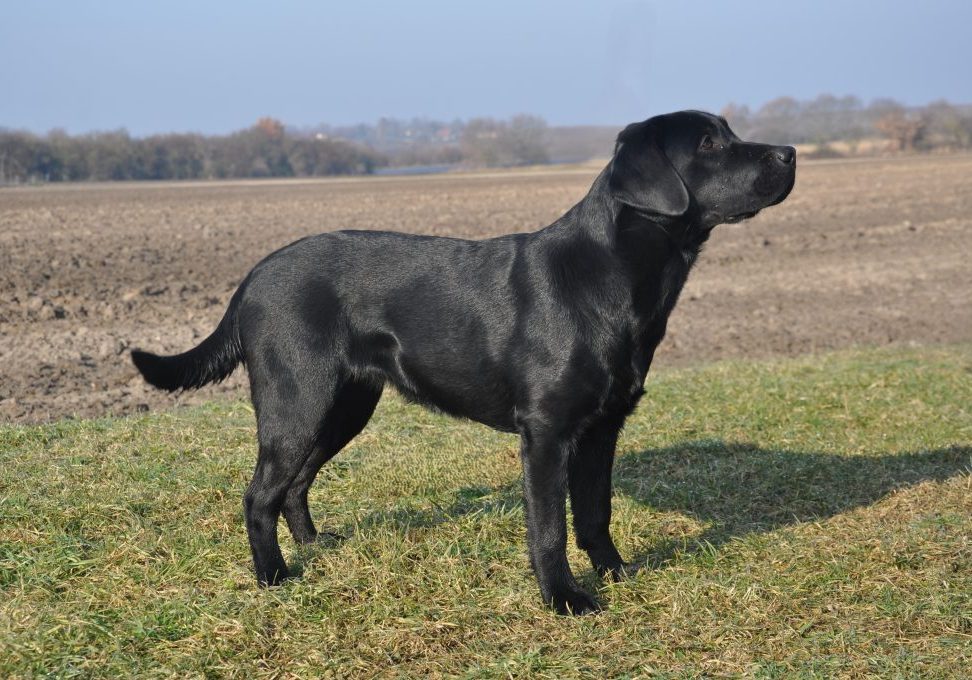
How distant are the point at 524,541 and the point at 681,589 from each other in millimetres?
896

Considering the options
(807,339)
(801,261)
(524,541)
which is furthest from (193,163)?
(524,541)

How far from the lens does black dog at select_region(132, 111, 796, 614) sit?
4375mm

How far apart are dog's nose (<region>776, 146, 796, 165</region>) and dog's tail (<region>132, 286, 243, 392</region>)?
8.36 feet

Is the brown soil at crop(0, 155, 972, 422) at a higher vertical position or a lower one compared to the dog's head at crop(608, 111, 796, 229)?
lower

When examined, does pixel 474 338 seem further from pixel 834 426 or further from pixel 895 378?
pixel 895 378

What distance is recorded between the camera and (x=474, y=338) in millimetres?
4547

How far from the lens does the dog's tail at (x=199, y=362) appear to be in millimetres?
4910

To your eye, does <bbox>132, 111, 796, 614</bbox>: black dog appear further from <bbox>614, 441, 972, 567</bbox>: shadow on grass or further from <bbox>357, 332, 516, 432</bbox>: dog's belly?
<bbox>614, 441, 972, 567</bbox>: shadow on grass

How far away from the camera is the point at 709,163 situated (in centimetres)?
452

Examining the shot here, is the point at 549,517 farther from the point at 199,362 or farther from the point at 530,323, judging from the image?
the point at 199,362

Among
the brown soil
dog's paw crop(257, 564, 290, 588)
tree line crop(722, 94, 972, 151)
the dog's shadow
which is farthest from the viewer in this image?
tree line crop(722, 94, 972, 151)

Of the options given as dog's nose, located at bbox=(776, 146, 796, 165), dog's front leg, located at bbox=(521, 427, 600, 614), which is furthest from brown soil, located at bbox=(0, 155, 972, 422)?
dog's nose, located at bbox=(776, 146, 796, 165)

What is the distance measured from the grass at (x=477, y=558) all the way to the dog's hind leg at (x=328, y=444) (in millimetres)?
213

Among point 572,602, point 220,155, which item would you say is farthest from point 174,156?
point 572,602
